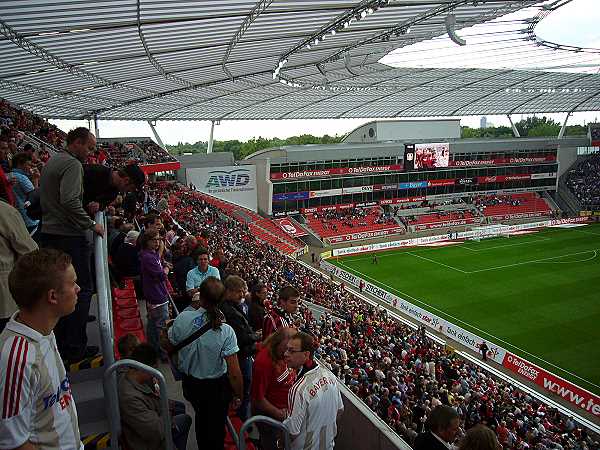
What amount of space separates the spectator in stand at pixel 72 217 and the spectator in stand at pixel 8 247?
859 mm

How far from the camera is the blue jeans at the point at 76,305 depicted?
3.66m

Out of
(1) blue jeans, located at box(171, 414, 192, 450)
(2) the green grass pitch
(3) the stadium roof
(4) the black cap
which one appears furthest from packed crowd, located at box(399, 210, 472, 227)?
(1) blue jeans, located at box(171, 414, 192, 450)

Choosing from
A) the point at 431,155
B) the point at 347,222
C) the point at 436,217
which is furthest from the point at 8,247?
the point at 431,155

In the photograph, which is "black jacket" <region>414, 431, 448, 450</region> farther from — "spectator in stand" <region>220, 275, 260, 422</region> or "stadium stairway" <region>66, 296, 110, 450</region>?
"stadium stairway" <region>66, 296, 110, 450</region>

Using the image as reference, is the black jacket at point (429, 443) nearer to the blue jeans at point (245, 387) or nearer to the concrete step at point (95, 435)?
the blue jeans at point (245, 387)

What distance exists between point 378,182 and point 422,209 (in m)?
5.31

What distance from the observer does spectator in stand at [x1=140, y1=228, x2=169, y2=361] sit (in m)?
5.41

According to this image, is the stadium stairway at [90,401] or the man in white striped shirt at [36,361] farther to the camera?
the stadium stairway at [90,401]

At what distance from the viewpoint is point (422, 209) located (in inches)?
1934

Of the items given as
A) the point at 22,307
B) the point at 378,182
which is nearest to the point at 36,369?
the point at 22,307

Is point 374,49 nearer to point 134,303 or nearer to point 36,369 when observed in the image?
point 134,303

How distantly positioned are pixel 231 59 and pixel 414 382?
19.3 m

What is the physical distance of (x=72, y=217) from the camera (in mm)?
3939

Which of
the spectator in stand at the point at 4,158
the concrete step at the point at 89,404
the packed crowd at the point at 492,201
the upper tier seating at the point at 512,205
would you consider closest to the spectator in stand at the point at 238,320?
the concrete step at the point at 89,404
